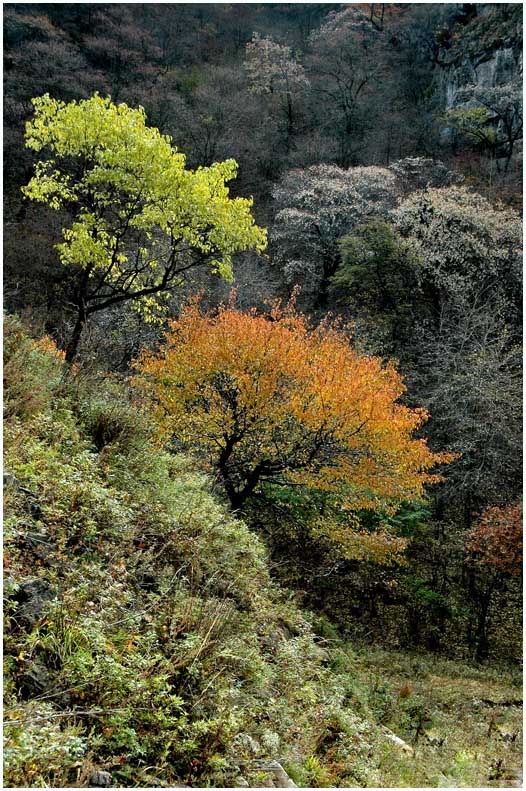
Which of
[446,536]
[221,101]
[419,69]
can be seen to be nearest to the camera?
[446,536]

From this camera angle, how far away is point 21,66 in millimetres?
29109

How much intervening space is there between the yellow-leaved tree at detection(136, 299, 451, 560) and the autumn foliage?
95.7 inches

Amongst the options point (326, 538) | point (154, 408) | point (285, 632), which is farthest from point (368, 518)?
point (285, 632)

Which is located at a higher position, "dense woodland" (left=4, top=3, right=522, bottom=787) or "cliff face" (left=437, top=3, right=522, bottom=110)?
"cliff face" (left=437, top=3, right=522, bottom=110)

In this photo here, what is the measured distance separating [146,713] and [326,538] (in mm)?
10121

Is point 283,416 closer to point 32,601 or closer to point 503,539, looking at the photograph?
point 503,539

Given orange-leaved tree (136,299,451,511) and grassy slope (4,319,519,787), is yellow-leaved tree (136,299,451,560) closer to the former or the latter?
orange-leaved tree (136,299,451,511)

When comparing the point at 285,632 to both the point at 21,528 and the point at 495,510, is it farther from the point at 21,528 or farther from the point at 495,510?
the point at 495,510

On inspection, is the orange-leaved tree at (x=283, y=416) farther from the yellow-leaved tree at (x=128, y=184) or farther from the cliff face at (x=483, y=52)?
the cliff face at (x=483, y=52)

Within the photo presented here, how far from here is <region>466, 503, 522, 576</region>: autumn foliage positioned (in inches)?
512

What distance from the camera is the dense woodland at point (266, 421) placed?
4223mm

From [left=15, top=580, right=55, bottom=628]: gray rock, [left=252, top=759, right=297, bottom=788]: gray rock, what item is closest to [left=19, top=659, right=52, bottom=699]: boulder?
[left=15, top=580, right=55, bottom=628]: gray rock

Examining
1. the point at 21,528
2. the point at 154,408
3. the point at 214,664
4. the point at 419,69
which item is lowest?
the point at 214,664

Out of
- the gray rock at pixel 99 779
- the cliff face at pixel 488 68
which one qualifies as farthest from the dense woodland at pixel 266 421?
the cliff face at pixel 488 68
